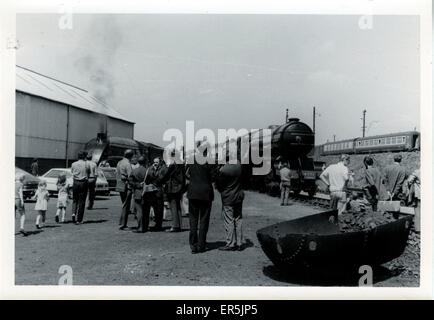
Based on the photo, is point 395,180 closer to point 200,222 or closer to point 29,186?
point 200,222

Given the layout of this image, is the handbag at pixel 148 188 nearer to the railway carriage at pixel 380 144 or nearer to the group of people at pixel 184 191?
the group of people at pixel 184 191

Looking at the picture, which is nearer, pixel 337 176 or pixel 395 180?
pixel 395 180

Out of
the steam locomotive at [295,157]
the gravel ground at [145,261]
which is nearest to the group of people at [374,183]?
the gravel ground at [145,261]

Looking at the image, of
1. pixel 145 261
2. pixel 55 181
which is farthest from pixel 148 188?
pixel 55 181

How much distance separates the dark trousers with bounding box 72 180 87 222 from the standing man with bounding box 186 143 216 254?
138 inches

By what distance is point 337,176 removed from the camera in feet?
27.6

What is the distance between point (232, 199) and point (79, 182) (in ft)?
13.6

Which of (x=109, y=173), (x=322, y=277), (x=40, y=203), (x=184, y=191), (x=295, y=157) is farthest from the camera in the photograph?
(x=109, y=173)

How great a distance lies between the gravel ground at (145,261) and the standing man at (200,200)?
0.25 metres

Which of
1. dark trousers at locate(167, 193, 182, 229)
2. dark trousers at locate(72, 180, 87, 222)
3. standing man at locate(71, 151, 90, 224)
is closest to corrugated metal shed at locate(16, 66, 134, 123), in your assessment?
standing man at locate(71, 151, 90, 224)

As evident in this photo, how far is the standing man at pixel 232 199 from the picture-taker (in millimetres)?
6879

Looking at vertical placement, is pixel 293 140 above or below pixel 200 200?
above
